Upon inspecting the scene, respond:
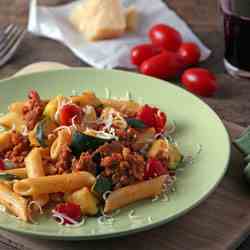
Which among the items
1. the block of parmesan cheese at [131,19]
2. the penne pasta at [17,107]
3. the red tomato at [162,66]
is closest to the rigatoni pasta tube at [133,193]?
the penne pasta at [17,107]

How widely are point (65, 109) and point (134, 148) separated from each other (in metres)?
0.29

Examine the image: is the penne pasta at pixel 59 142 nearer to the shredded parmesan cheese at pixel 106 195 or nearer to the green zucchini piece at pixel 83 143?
the green zucchini piece at pixel 83 143

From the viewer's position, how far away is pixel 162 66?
3602 millimetres

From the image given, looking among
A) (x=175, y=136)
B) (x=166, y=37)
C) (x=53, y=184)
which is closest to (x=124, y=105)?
(x=175, y=136)

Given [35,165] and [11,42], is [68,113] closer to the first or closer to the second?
[35,165]

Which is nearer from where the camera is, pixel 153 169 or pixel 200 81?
pixel 153 169

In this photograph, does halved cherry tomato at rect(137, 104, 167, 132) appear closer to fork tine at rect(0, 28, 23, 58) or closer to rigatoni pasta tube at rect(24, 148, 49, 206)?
rigatoni pasta tube at rect(24, 148, 49, 206)

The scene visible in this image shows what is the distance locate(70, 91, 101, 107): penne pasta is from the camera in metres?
2.69

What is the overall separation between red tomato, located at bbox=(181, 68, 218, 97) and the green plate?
49 cm

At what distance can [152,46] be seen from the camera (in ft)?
Answer: 12.5

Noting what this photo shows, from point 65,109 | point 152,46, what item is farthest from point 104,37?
point 65,109

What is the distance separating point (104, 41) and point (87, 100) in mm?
1245

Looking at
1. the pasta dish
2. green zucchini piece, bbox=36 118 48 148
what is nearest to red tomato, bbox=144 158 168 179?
the pasta dish

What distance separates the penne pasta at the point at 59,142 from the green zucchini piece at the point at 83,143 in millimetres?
35
